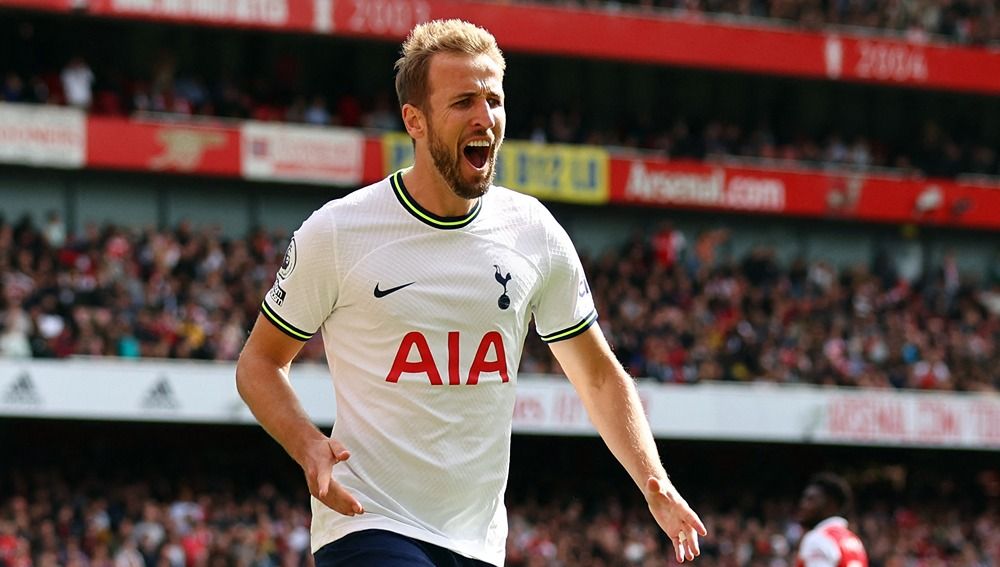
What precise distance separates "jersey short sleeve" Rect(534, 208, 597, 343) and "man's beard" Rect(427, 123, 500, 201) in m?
0.38

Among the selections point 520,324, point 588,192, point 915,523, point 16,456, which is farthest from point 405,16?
point 520,324

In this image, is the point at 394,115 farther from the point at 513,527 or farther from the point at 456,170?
the point at 456,170

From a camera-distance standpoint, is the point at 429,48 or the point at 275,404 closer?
the point at 275,404

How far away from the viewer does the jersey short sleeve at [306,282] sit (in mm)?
5426

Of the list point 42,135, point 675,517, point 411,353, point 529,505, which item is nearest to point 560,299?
point 411,353

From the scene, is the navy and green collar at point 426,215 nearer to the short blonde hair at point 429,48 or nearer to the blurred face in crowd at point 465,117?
the blurred face in crowd at point 465,117

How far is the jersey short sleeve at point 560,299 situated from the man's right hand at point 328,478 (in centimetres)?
95

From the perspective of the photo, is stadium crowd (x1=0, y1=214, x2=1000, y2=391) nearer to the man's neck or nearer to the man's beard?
the man's neck

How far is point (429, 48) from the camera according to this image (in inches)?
213

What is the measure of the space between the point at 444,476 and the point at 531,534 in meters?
19.8

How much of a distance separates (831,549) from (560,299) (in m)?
6.27

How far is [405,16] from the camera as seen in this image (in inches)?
1244

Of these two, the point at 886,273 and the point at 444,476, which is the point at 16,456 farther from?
the point at 444,476

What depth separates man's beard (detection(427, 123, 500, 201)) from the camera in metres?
5.39
